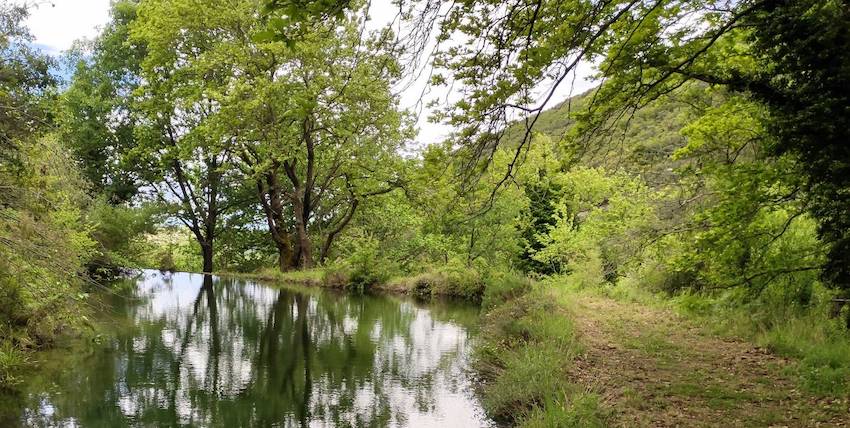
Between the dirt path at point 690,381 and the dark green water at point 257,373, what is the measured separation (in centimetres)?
200

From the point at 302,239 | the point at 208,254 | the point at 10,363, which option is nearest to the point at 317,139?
the point at 302,239

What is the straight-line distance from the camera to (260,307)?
60.1 ft

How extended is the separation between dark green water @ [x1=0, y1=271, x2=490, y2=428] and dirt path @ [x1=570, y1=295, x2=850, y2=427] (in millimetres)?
1996

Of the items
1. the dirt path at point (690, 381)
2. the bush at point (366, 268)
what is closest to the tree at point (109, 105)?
the bush at point (366, 268)

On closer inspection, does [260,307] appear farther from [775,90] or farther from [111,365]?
[775,90]

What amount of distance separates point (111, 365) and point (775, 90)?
10.3 meters

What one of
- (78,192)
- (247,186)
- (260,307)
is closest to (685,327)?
(260,307)

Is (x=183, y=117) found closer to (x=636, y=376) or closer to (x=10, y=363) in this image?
(x=10, y=363)

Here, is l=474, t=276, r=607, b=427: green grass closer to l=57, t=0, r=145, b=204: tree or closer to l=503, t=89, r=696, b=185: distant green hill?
l=503, t=89, r=696, b=185: distant green hill

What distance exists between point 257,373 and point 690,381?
6626mm

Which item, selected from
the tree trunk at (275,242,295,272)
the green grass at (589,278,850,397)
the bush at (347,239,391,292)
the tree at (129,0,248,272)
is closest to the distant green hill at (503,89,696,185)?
the green grass at (589,278,850,397)

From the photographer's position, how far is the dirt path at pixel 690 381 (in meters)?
6.09

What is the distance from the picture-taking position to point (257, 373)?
9.90 meters

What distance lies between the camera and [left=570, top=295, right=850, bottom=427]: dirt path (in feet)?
20.0
